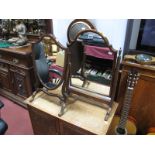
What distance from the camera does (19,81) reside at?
6.22 ft

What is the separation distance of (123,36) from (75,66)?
519 millimetres

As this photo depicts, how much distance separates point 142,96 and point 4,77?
5.89 ft

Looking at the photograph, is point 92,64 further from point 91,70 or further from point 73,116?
point 73,116

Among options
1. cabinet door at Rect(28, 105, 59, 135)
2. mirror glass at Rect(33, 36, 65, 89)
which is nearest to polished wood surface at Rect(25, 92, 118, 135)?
cabinet door at Rect(28, 105, 59, 135)

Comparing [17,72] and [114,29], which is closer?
[114,29]

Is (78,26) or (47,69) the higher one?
(78,26)

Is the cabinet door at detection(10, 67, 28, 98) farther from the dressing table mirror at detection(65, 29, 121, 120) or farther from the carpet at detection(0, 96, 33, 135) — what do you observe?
the dressing table mirror at detection(65, 29, 121, 120)

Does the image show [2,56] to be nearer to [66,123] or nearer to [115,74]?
[66,123]

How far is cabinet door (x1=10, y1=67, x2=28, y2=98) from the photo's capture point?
5.93 feet

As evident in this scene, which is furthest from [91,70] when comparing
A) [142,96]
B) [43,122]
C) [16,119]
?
[16,119]

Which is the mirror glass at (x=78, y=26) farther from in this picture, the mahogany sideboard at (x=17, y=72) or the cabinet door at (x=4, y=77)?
the cabinet door at (x=4, y=77)

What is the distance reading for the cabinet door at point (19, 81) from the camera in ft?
5.93
